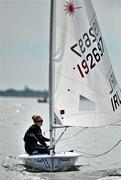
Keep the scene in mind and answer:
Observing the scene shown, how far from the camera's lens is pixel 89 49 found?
724 inches

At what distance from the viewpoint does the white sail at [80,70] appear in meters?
18.0

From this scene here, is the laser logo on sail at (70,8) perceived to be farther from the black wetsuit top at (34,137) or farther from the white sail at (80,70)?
the black wetsuit top at (34,137)

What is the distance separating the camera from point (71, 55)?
18.2m

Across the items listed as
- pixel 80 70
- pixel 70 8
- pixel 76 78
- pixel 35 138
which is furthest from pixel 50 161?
pixel 70 8

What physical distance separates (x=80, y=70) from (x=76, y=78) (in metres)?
0.27

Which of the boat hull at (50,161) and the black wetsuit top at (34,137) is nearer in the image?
the boat hull at (50,161)

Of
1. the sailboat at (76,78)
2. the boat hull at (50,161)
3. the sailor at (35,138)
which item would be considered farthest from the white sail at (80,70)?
the boat hull at (50,161)

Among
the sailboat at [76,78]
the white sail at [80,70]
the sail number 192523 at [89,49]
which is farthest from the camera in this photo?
the sail number 192523 at [89,49]

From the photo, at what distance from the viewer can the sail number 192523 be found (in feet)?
59.8

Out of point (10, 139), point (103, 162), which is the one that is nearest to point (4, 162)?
point (103, 162)

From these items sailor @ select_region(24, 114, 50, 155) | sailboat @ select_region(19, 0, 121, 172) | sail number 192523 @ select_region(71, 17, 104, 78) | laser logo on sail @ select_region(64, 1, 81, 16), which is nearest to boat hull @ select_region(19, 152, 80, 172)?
sailboat @ select_region(19, 0, 121, 172)

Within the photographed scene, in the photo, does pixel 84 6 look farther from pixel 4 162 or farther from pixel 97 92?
pixel 4 162

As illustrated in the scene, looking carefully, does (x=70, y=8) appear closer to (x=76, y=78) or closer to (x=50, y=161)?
(x=76, y=78)

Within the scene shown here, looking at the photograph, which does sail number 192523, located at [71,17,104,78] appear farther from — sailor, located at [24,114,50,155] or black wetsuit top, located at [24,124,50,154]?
black wetsuit top, located at [24,124,50,154]
